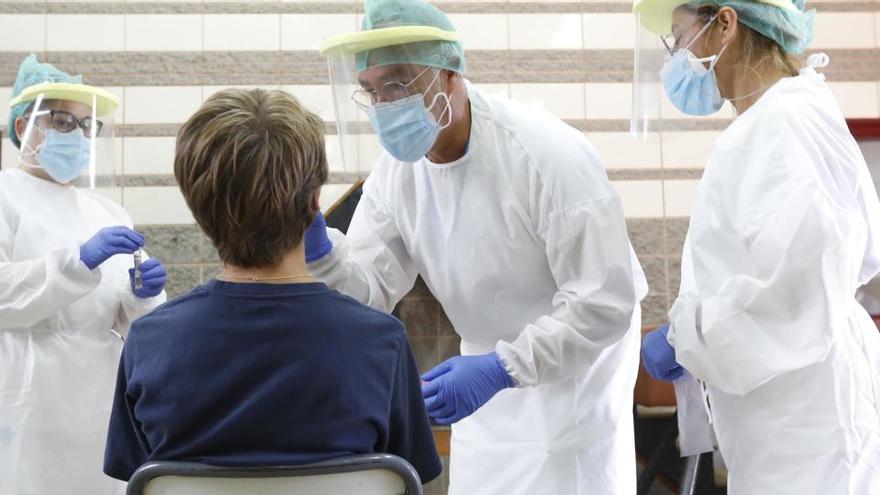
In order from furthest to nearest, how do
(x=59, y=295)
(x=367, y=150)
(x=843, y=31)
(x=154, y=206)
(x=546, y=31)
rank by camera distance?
1. (x=843, y=31)
2. (x=546, y=31)
3. (x=154, y=206)
4. (x=59, y=295)
5. (x=367, y=150)

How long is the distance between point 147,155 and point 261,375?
3253mm

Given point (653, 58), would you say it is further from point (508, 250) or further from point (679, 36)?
point (508, 250)

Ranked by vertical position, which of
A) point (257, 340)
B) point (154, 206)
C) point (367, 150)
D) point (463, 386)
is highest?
point (367, 150)

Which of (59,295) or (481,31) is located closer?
(59,295)

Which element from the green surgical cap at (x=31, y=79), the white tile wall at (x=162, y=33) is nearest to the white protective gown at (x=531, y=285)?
the green surgical cap at (x=31, y=79)

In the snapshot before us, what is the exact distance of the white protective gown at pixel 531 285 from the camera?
204 centimetres

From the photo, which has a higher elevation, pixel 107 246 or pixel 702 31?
pixel 702 31

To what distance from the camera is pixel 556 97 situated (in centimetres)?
455

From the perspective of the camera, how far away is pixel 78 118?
118 inches

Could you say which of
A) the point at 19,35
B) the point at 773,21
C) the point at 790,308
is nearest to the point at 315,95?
the point at 19,35

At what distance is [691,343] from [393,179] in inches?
32.0

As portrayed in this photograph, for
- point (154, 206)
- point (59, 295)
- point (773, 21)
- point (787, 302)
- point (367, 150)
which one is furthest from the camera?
point (154, 206)

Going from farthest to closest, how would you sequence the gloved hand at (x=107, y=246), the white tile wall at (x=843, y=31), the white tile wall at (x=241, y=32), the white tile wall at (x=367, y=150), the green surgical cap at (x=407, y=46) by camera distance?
the white tile wall at (x=843, y=31), the white tile wall at (x=241, y=32), the gloved hand at (x=107, y=246), the white tile wall at (x=367, y=150), the green surgical cap at (x=407, y=46)

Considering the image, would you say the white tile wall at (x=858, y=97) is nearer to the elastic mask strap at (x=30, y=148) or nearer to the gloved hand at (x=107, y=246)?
the gloved hand at (x=107, y=246)
